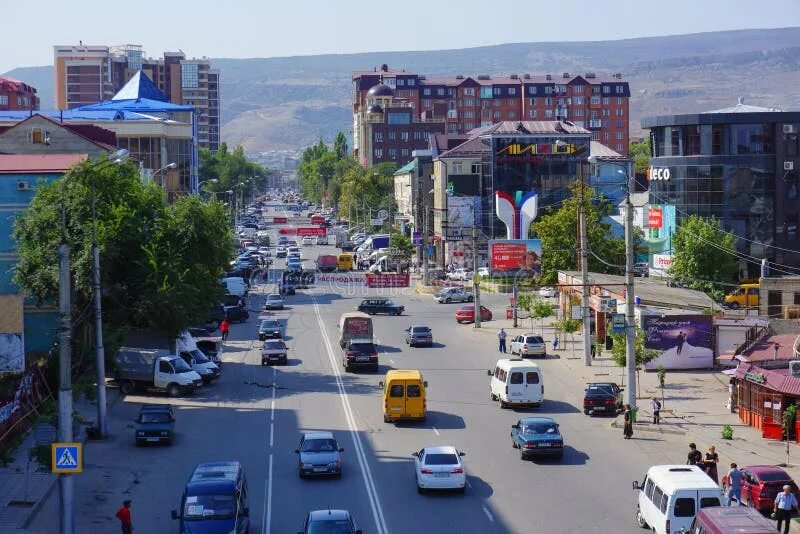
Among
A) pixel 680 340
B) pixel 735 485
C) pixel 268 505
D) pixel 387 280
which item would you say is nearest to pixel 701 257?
pixel 680 340

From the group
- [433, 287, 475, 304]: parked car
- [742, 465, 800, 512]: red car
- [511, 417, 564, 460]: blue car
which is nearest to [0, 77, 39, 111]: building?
[433, 287, 475, 304]: parked car

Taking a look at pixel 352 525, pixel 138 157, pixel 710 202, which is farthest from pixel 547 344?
pixel 138 157

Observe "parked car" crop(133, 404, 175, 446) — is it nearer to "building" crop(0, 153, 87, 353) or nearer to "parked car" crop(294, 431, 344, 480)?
"parked car" crop(294, 431, 344, 480)

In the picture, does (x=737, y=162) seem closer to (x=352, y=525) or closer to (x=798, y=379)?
(x=798, y=379)

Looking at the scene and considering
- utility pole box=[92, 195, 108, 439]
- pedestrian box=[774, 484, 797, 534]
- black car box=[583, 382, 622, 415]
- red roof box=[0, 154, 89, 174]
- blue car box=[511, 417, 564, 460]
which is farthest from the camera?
red roof box=[0, 154, 89, 174]

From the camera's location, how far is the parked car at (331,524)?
72.6 ft

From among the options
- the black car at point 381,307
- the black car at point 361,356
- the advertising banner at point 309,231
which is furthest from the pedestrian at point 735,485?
the advertising banner at point 309,231

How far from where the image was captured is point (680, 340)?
167ft

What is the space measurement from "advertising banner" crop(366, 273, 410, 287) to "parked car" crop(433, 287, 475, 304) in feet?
35.6

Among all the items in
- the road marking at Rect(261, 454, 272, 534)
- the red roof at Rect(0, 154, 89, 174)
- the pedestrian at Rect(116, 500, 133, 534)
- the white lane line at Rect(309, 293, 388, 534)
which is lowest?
the road marking at Rect(261, 454, 272, 534)

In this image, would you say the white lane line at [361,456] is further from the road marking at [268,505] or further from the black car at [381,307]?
the black car at [381,307]

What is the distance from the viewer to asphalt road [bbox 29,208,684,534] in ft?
86.5

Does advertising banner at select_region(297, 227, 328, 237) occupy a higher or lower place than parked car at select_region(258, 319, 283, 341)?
higher

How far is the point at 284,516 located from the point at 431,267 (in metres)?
86.3
